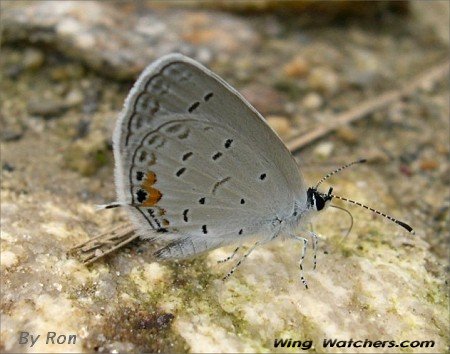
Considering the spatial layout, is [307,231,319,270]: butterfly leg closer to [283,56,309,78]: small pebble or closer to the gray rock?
[283,56,309,78]: small pebble

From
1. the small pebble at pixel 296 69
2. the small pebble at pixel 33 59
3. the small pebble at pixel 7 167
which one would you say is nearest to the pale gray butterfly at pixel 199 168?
the small pebble at pixel 7 167

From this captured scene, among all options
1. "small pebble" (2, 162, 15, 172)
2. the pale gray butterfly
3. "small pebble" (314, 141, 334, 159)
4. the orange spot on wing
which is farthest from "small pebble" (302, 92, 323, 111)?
"small pebble" (2, 162, 15, 172)

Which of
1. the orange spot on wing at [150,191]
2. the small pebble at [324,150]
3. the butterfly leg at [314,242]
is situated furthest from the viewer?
the small pebble at [324,150]

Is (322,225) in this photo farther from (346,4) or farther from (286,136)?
(346,4)

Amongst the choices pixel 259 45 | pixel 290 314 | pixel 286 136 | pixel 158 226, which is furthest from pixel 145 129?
pixel 259 45

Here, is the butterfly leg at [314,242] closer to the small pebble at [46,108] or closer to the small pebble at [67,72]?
the small pebble at [46,108]

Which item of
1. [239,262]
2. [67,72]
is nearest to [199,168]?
[239,262]
